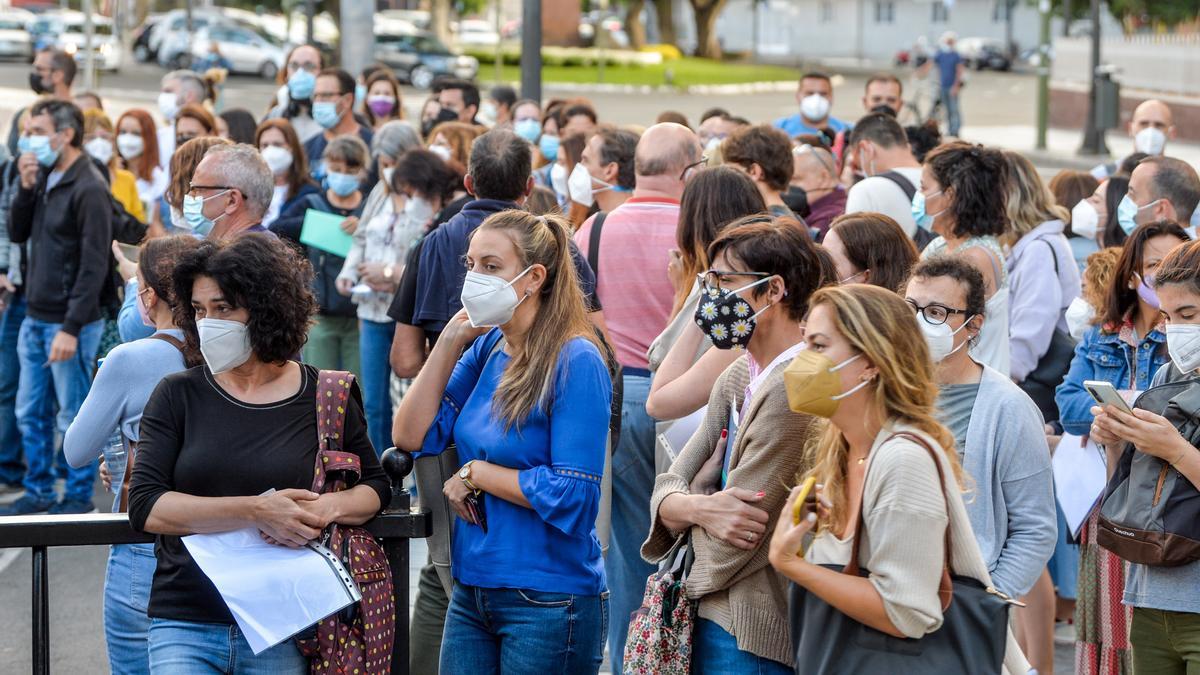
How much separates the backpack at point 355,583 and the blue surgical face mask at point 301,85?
8176 mm


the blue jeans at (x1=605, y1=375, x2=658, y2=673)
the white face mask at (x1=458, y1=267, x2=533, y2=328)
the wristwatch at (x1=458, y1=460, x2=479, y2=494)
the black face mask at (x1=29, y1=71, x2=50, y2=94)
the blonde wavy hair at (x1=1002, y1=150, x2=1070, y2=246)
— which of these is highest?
the black face mask at (x1=29, y1=71, x2=50, y2=94)

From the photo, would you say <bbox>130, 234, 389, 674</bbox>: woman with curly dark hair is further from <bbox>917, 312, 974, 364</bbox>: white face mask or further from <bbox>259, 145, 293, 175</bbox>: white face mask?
<bbox>259, 145, 293, 175</bbox>: white face mask

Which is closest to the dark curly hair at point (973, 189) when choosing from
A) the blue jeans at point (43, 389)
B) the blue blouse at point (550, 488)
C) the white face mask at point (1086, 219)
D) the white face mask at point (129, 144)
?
the white face mask at point (1086, 219)

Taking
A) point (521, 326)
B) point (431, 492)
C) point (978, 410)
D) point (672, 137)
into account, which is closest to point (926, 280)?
point (978, 410)

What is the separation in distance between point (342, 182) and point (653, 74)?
38516 mm

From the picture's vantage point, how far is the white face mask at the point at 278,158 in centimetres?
854

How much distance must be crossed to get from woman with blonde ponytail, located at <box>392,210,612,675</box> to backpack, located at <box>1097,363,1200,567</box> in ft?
4.77

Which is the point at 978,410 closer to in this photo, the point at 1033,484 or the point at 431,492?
the point at 1033,484

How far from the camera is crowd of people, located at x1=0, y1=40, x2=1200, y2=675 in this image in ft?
10.9

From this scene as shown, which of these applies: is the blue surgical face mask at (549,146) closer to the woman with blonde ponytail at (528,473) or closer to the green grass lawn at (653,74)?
the woman with blonde ponytail at (528,473)

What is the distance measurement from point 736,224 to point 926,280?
575 mm

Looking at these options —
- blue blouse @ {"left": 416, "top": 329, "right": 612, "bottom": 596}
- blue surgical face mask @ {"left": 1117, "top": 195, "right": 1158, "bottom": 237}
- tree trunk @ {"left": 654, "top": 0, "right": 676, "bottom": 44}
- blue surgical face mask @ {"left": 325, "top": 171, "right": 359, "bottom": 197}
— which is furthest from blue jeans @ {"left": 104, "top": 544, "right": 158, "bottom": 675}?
tree trunk @ {"left": 654, "top": 0, "right": 676, "bottom": 44}

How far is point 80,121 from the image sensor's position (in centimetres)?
841

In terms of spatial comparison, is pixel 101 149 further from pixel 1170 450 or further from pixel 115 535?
pixel 1170 450
